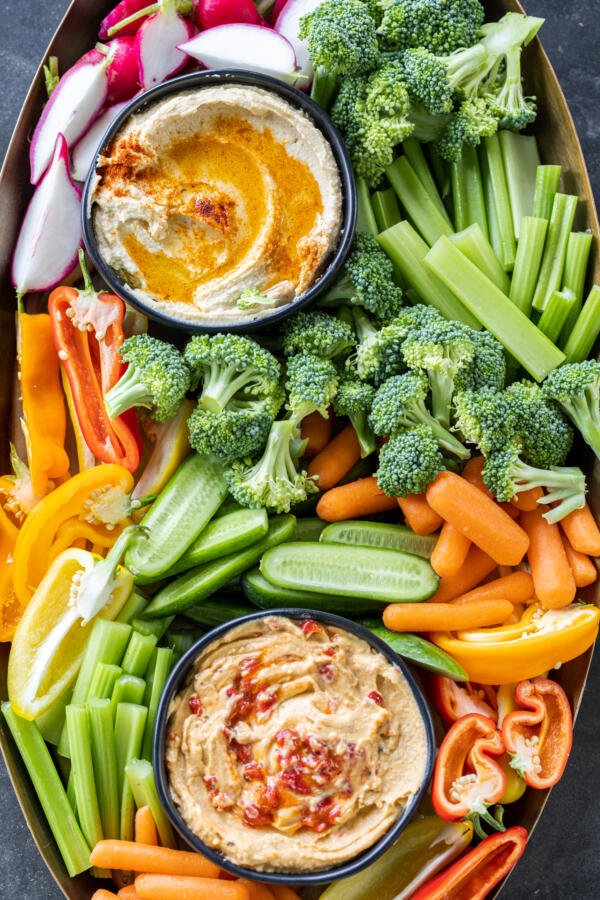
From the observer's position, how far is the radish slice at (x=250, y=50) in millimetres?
2848

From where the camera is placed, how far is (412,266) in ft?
9.70

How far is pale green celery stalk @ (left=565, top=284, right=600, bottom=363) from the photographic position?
286 cm

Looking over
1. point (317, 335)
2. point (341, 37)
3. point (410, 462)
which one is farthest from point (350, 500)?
point (341, 37)

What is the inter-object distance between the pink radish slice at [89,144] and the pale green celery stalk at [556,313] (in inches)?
59.7

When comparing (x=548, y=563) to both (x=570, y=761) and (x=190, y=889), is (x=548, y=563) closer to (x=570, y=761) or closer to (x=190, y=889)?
(x=570, y=761)

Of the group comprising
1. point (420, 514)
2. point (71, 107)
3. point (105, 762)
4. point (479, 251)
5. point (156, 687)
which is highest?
point (71, 107)

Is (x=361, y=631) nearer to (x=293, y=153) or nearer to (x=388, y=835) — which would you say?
(x=388, y=835)

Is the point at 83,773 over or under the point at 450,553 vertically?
under

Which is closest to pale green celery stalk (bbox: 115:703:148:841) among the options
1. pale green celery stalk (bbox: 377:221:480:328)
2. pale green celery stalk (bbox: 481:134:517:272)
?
pale green celery stalk (bbox: 377:221:480:328)

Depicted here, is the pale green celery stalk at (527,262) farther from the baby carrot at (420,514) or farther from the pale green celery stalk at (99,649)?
the pale green celery stalk at (99,649)

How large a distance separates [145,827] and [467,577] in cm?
124

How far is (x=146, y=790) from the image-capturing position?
272cm

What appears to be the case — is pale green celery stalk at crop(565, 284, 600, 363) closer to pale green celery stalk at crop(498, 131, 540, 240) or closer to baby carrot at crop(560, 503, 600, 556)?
pale green celery stalk at crop(498, 131, 540, 240)

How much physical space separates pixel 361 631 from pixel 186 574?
0.60 meters
